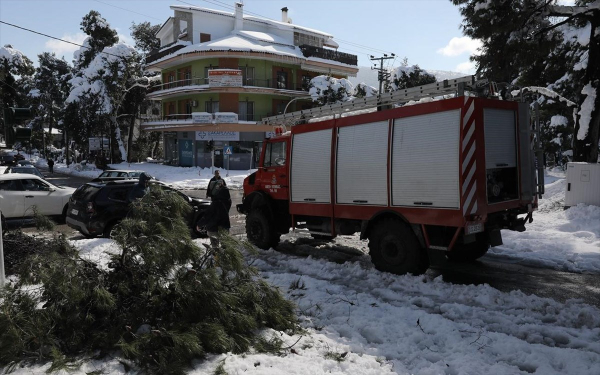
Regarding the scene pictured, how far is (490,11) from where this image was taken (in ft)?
47.0

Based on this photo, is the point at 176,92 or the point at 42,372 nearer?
the point at 42,372

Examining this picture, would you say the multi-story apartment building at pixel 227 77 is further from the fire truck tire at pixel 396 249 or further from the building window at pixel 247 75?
the fire truck tire at pixel 396 249

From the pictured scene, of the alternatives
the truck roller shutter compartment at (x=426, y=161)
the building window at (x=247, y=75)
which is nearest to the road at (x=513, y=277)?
the truck roller shutter compartment at (x=426, y=161)

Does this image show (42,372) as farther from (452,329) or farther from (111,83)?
(111,83)

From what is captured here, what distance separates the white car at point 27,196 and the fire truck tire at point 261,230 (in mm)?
6767

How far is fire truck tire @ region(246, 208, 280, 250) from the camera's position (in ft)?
34.1

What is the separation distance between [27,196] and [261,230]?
7.93m

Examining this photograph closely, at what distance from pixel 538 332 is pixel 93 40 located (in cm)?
5687

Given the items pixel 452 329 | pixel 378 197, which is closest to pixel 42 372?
pixel 452 329

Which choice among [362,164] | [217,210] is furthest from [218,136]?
[362,164]

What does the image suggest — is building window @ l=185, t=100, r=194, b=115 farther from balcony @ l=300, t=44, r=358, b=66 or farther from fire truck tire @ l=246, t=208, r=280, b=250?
fire truck tire @ l=246, t=208, r=280, b=250

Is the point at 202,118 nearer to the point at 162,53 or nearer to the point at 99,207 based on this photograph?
the point at 162,53

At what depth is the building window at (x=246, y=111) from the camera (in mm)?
45000

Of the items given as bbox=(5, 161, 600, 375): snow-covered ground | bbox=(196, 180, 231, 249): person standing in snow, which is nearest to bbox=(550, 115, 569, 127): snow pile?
bbox=(5, 161, 600, 375): snow-covered ground
